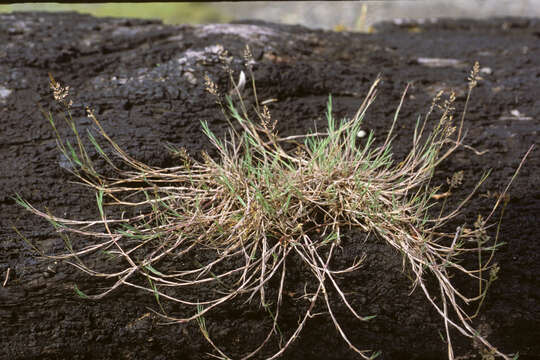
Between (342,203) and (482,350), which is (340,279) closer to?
(342,203)

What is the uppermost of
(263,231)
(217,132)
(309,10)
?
(309,10)

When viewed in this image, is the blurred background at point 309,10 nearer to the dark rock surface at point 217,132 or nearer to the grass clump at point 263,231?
the dark rock surface at point 217,132

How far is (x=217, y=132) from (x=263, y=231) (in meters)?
0.53

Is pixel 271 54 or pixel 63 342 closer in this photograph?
pixel 63 342

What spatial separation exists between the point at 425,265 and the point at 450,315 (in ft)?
0.58

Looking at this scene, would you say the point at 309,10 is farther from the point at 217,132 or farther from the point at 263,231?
the point at 263,231

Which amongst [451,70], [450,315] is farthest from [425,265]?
[451,70]

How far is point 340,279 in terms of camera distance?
153 centimetres

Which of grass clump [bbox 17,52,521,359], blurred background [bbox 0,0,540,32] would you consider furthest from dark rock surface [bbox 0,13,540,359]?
blurred background [bbox 0,0,540,32]

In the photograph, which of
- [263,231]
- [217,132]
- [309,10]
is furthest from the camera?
[309,10]

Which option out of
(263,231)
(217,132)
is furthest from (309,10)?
(263,231)

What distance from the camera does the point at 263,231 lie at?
1.51 metres

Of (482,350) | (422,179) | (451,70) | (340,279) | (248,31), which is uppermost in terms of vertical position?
(248,31)

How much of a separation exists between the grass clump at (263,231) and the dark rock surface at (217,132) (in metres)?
0.05
